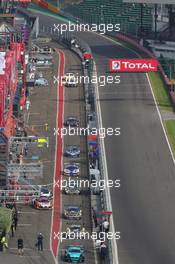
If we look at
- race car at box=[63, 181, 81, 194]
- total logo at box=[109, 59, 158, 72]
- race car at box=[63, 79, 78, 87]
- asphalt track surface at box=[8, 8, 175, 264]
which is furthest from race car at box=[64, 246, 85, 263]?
total logo at box=[109, 59, 158, 72]

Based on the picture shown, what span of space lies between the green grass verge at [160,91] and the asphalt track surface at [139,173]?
0.83 m

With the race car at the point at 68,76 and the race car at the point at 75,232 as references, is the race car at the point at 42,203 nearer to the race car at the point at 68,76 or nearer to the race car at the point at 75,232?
the race car at the point at 75,232

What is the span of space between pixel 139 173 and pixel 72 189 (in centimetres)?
737

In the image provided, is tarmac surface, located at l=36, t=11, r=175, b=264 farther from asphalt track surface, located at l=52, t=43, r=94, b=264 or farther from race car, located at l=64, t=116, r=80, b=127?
race car, located at l=64, t=116, r=80, b=127

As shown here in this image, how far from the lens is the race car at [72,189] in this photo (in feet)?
348

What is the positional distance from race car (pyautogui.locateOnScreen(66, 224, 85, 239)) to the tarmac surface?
2589 mm

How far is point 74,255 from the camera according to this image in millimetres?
91500

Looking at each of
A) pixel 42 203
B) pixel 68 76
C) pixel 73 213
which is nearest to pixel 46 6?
pixel 68 76

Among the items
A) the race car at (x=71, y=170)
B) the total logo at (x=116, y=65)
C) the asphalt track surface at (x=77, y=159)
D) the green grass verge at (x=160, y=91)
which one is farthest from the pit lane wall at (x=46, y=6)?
the race car at (x=71, y=170)

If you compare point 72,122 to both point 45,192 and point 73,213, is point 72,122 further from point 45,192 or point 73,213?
point 73,213

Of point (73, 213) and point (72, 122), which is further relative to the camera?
point (72, 122)

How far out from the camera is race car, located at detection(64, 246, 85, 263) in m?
91.4

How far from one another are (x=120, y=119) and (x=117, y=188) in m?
22.5

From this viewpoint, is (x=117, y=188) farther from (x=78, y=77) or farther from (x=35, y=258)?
(x=78, y=77)
